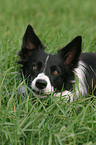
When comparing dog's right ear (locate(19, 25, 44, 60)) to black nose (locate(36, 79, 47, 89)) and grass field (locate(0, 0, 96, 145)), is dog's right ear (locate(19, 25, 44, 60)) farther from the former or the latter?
black nose (locate(36, 79, 47, 89))

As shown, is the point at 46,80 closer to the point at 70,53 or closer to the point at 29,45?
the point at 70,53

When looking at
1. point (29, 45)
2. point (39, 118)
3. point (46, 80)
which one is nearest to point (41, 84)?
point (46, 80)

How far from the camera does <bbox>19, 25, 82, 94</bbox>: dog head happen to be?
3.79m

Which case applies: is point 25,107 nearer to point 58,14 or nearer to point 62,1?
point 58,14

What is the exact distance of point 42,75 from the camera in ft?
12.3

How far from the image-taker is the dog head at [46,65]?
3.79 m

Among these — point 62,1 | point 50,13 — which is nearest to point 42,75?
point 50,13

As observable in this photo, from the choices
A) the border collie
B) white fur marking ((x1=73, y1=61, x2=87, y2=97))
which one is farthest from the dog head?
white fur marking ((x1=73, y1=61, x2=87, y2=97))

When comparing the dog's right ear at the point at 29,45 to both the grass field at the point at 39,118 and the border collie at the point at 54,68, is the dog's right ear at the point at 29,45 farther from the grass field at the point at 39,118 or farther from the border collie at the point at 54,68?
the grass field at the point at 39,118

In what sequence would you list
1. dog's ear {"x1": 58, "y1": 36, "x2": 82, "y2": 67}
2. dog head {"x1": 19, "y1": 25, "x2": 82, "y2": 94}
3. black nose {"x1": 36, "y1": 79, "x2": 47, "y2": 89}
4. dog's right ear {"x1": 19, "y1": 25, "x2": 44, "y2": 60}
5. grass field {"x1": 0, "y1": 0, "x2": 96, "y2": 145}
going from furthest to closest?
dog's right ear {"x1": 19, "y1": 25, "x2": 44, "y2": 60} < dog's ear {"x1": 58, "y1": 36, "x2": 82, "y2": 67} < dog head {"x1": 19, "y1": 25, "x2": 82, "y2": 94} < black nose {"x1": 36, "y1": 79, "x2": 47, "y2": 89} < grass field {"x1": 0, "y1": 0, "x2": 96, "y2": 145}

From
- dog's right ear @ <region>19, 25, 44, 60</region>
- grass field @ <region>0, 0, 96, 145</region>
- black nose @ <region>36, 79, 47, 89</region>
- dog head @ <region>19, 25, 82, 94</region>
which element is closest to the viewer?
grass field @ <region>0, 0, 96, 145</region>

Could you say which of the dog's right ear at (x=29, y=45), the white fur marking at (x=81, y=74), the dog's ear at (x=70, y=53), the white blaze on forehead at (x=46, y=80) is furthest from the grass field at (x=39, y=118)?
the dog's ear at (x=70, y=53)

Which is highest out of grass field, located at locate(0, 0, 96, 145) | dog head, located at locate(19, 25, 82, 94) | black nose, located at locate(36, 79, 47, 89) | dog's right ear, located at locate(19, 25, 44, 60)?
dog's right ear, located at locate(19, 25, 44, 60)

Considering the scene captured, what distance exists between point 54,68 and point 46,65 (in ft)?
0.48
